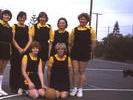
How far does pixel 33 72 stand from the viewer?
23.3 ft

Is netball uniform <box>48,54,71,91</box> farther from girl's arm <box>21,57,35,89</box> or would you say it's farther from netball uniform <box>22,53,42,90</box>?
girl's arm <box>21,57,35,89</box>

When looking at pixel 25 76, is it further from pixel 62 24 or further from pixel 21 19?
pixel 62 24

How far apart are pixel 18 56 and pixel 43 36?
2.75ft

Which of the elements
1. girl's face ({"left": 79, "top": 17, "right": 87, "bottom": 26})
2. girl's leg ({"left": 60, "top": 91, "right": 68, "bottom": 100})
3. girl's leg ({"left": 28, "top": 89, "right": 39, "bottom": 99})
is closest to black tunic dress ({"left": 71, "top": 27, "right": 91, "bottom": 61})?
girl's face ({"left": 79, "top": 17, "right": 87, "bottom": 26})

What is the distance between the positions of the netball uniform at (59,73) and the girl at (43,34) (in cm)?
55

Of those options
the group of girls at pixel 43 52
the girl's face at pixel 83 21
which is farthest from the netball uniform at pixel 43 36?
the girl's face at pixel 83 21

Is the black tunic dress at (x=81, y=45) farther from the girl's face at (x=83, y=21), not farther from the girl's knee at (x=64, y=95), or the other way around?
the girl's knee at (x=64, y=95)

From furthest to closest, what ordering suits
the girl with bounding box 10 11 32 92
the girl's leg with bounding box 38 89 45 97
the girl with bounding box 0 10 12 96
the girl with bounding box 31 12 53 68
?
1. the girl with bounding box 31 12 53 68
2. the girl with bounding box 10 11 32 92
3. the girl with bounding box 0 10 12 96
4. the girl's leg with bounding box 38 89 45 97

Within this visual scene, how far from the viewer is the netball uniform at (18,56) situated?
24.4 ft

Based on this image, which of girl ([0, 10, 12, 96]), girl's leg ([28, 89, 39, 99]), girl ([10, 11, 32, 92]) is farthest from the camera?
girl ([10, 11, 32, 92])

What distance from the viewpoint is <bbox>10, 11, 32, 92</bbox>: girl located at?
736 centimetres

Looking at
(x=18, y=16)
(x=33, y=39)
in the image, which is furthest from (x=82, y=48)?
(x=18, y=16)

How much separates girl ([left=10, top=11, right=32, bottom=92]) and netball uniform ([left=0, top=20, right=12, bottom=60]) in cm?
26

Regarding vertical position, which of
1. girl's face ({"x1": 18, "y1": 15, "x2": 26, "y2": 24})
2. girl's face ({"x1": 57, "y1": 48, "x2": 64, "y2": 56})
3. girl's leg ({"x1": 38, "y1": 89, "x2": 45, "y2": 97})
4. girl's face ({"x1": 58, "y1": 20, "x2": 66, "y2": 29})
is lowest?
girl's leg ({"x1": 38, "y1": 89, "x2": 45, "y2": 97})
